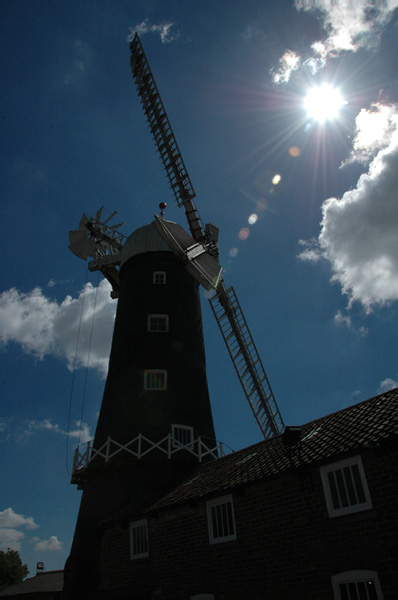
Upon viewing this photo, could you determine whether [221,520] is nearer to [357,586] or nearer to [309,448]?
[309,448]

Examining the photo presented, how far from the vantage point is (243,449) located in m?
18.5

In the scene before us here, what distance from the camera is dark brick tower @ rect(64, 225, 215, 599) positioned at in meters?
19.8

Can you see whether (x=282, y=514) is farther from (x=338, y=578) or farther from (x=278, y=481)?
(x=338, y=578)

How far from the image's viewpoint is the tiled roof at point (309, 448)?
1186 cm

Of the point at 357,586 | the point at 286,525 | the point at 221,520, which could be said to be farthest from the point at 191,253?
the point at 357,586

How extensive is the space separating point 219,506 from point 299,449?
3791mm

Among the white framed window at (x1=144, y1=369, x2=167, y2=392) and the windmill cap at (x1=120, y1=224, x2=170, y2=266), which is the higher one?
the windmill cap at (x1=120, y1=224, x2=170, y2=266)

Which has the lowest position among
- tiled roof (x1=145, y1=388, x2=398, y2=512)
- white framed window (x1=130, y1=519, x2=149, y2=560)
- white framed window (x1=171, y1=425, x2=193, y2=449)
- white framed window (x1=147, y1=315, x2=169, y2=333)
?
white framed window (x1=130, y1=519, x2=149, y2=560)

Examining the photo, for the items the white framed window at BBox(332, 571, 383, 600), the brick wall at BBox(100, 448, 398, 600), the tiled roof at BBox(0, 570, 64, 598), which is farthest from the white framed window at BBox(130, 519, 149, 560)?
the tiled roof at BBox(0, 570, 64, 598)

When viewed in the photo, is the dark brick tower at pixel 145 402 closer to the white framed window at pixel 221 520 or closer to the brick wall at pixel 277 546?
the brick wall at pixel 277 546

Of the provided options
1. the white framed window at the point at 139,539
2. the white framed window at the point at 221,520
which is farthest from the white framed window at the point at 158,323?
the white framed window at the point at 221,520

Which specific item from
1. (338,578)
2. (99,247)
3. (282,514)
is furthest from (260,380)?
(338,578)

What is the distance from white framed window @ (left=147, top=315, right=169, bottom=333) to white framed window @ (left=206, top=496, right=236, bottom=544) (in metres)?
11.0

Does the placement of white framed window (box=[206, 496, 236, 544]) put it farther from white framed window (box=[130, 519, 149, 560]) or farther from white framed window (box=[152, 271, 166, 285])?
white framed window (box=[152, 271, 166, 285])
